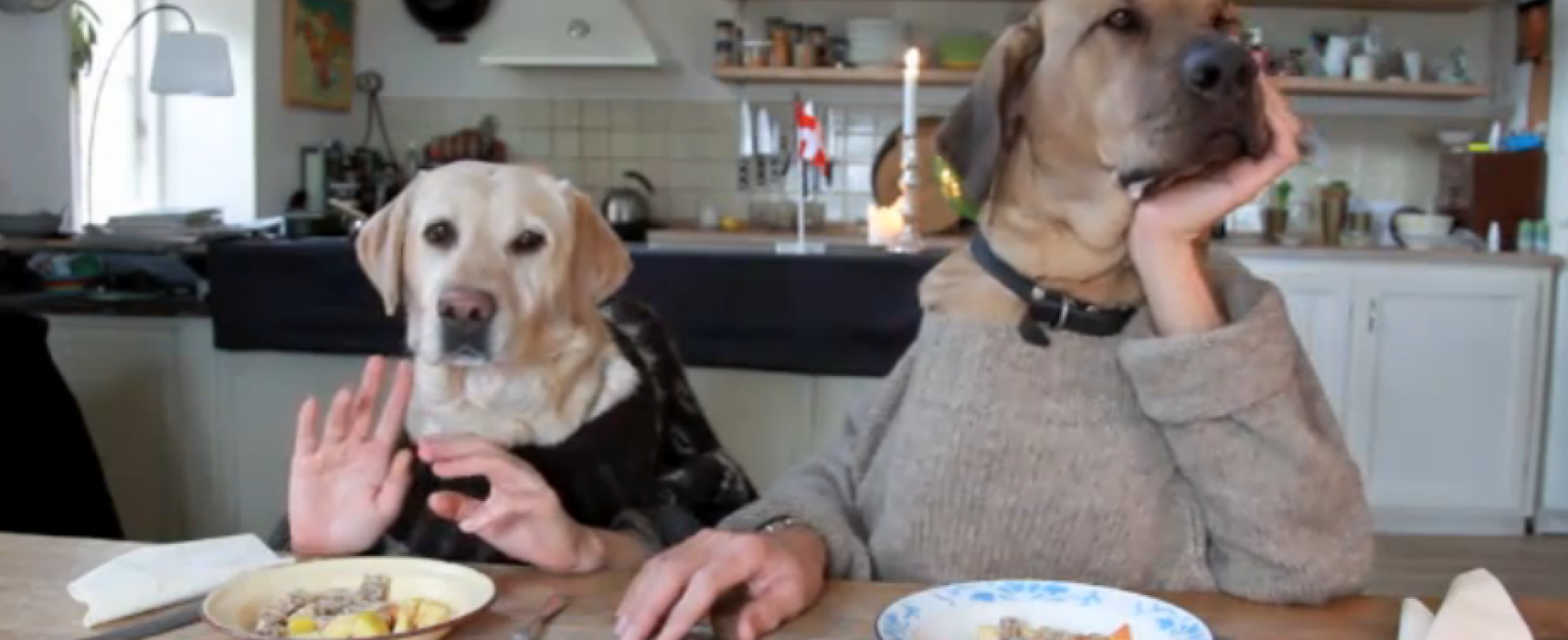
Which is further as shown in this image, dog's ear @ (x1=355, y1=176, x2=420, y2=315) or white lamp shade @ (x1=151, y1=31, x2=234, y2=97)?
white lamp shade @ (x1=151, y1=31, x2=234, y2=97)

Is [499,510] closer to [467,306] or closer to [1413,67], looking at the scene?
[467,306]

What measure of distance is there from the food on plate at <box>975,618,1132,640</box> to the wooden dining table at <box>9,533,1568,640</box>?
0.08 metres

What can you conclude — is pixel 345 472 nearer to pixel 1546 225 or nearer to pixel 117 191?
pixel 117 191

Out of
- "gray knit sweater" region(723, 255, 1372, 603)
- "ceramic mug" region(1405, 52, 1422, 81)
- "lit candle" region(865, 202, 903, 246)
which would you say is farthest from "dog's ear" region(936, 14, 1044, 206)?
"ceramic mug" region(1405, 52, 1422, 81)

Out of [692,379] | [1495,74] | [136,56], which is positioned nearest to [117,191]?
[136,56]

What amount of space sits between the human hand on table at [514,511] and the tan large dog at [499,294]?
154mm

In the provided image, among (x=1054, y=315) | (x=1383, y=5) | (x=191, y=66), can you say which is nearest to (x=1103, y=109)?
(x=1054, y=315)

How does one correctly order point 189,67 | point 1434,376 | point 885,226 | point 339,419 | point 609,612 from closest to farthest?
point 609,612 → point 339,419 → point 885,226 → point 189,67 → point 1434,376

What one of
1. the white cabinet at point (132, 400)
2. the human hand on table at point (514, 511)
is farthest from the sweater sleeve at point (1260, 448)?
the white cabinet at point (132, 400)

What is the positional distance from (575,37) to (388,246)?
400 cm

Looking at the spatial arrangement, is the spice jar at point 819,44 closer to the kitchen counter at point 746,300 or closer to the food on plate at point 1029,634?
the kitchen counter at point 746,300

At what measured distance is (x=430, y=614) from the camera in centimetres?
97

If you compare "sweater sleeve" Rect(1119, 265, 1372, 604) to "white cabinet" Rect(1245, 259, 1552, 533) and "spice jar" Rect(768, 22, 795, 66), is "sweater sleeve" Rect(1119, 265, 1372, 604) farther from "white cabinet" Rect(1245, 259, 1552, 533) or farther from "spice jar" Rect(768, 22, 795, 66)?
"spice jar" Rect(768, 22, 795, 66)

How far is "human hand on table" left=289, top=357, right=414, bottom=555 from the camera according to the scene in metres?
1.24
